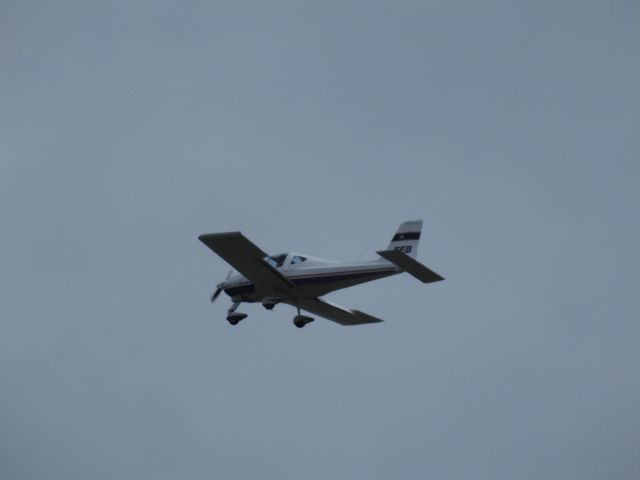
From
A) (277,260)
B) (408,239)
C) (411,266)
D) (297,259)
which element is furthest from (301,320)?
(411,266)

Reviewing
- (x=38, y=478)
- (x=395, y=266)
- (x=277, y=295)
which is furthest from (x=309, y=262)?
(x=38, y=478)

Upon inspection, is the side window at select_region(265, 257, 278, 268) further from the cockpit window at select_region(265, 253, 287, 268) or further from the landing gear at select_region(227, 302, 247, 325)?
the landing gear at select_region(227, 302, 247, 325)

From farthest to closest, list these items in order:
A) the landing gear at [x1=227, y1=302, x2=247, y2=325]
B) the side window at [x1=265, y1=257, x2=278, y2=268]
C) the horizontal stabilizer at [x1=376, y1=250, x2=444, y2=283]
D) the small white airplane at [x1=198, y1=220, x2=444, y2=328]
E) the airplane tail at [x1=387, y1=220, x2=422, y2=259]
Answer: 1. the landing gear at [x1=227, y1=302, x2=247, y2=325]
2. the side window at [x1=265, y1=257, x2=278, y2=268]
3. the airplane tail at [x1=387, y1=220, x2=422, y2=259]
4. the small white airplane at [x1=198, y1=220, x2=444, y2=328]
5. the horizontal stabilizer at [x1=376, y1=250, x2=444, y2=283]

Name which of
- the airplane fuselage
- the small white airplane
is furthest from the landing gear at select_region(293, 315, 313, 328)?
the airplane fuselage

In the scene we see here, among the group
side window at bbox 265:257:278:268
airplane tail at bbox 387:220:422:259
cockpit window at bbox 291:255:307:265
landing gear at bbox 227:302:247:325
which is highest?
airplane tail at bbox 387:220:422:259

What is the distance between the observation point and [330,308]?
95.1 ft

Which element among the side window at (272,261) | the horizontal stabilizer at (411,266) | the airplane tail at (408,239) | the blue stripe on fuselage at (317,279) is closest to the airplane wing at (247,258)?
the blue stripe on fuselage at (317,279)

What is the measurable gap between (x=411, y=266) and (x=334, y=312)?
20.8 feet

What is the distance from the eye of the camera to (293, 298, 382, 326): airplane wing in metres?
28.4

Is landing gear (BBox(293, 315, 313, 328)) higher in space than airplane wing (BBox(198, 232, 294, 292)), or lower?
lower

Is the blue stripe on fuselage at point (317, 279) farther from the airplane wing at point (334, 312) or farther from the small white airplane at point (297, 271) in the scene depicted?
the airplane wing at point (334, 312)

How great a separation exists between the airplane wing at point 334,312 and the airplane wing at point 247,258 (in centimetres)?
149

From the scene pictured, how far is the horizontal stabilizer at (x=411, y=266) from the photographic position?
2319cm

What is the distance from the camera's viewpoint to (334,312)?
96.3 feet
